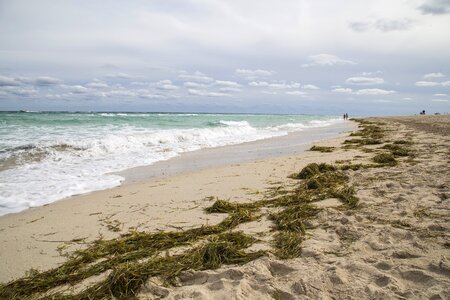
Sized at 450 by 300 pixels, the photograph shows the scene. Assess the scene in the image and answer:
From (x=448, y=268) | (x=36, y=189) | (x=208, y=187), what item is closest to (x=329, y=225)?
(x=448, y=268)

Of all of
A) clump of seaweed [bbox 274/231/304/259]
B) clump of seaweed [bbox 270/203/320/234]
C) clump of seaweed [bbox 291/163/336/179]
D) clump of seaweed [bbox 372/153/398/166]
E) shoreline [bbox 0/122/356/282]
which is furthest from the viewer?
clump of seaweed [bbox 372/153/398/166]

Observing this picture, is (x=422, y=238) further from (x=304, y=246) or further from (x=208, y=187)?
(x=208, y=187)

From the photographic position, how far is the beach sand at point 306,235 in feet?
7.08

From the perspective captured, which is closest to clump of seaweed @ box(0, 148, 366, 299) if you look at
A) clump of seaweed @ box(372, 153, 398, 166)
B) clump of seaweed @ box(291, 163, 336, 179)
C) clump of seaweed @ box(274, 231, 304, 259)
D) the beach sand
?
clump of seaweed @ box(274, 231, 304, 259)

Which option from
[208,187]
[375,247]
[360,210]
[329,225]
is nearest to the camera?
[375,247]

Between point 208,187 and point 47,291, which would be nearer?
point 47,291

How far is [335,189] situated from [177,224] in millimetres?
2539

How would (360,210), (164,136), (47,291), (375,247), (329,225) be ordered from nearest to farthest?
1. (47,291)
2. (375,247)
3. (329,225)
4. (360,210)
5. (164,136)

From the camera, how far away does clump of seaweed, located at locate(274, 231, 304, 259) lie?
2.68 meters

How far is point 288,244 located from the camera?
2850 millimetres

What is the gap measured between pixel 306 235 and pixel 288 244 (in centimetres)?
35

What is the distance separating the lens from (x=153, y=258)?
8.96 ft

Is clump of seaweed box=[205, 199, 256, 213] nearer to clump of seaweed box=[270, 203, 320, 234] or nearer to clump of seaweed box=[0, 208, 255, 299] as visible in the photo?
clump of seaweed box=[0, 208, 255, 299]

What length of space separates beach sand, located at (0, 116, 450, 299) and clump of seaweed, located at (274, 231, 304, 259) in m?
0.07
